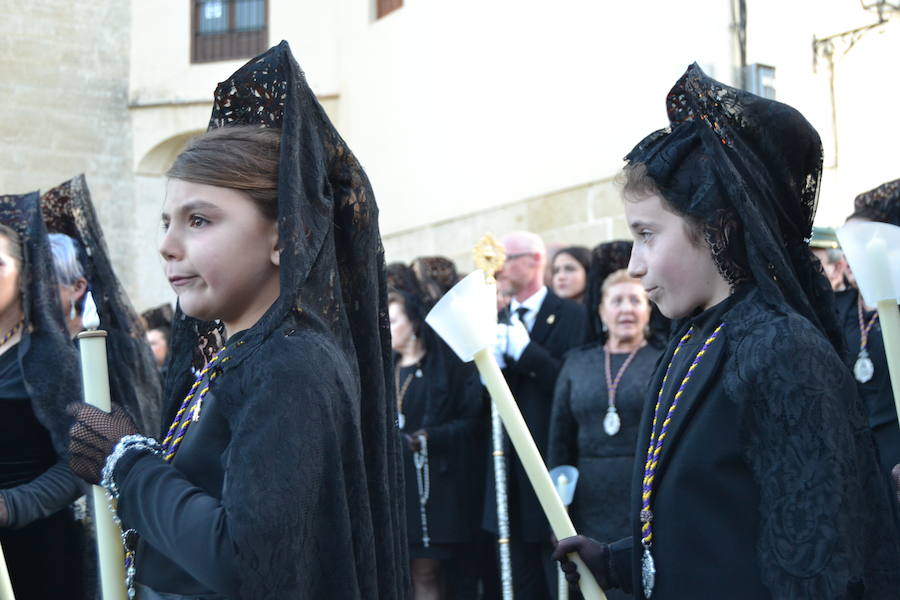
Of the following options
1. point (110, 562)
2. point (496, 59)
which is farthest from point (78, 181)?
point (496, 59)

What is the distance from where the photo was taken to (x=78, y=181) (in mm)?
4648

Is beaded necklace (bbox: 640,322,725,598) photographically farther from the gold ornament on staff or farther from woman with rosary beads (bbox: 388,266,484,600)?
woman with rosary beads (bbox: 388,266,484,600)

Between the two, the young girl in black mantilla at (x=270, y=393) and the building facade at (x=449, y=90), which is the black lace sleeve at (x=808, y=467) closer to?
the young girl in black mantilla at (x=270, y=393)

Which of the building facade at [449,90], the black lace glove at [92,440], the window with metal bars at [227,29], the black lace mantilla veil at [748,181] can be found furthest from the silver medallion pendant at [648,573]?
the window with metal bars at [227,29]

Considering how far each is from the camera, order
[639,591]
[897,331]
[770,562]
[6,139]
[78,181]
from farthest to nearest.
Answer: [6,139]
[78,181]
[897,331]
[639,591]
[770,562]

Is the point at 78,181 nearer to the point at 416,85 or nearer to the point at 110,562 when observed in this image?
the point at 110,562

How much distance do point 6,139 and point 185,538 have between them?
11.9 meters

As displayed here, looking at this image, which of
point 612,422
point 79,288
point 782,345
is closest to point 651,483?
point 782,345

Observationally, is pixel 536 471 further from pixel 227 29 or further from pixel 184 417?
pixel 227 29

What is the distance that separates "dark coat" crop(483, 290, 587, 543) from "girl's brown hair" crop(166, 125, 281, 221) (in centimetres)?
384

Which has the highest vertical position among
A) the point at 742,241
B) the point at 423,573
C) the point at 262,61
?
the point at 262,61

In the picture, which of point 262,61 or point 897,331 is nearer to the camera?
point 262,61

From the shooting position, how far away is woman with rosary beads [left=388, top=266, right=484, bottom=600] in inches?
254


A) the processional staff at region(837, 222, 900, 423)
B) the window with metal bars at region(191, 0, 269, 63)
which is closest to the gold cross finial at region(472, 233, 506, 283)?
the processional staff at region(837, 222, 900, 423)
